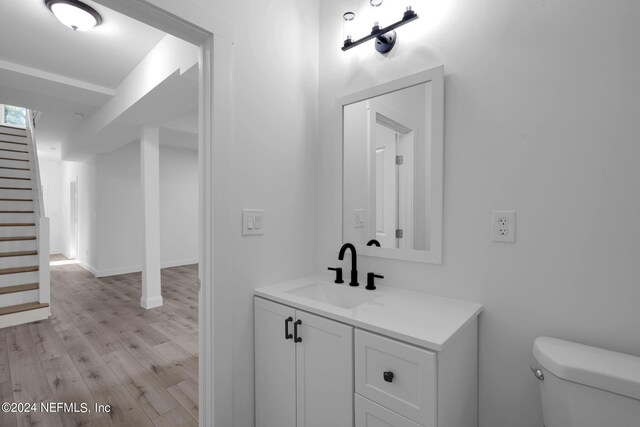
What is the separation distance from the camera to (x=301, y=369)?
4.22 feet

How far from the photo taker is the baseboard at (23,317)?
10.9ft

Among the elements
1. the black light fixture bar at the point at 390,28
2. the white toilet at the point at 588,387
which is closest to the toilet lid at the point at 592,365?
the white toilet at the point at 588,387

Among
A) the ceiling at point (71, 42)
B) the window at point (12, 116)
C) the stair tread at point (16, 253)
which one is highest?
the window at point (12, 116)

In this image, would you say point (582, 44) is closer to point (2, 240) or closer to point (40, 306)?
point (40, 306)

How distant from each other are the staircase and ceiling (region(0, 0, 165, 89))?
6.40 feet

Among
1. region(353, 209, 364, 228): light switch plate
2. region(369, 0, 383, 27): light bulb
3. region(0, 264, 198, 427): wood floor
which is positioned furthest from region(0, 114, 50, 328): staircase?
region(369, 0, 383, 27): light bulb

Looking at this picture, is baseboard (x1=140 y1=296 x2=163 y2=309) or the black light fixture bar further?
baseboard (x1=140 y1=296 x2=163 y2=309)

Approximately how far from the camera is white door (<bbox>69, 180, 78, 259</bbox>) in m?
7.09

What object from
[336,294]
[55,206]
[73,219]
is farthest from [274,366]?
[55,206]

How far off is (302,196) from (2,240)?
4.46 m

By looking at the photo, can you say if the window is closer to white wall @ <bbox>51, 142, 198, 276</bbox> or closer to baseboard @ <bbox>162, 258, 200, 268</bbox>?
white wall @ <bbox>51, 142, 198, 276</bbox>

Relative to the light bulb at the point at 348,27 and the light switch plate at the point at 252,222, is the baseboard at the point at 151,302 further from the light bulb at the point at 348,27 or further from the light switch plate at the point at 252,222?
the light bulb at the point at 348,27

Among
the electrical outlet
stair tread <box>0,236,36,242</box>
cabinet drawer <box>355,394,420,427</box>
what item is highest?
the electrical outlet

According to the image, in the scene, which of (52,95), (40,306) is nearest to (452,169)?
(52,95)
